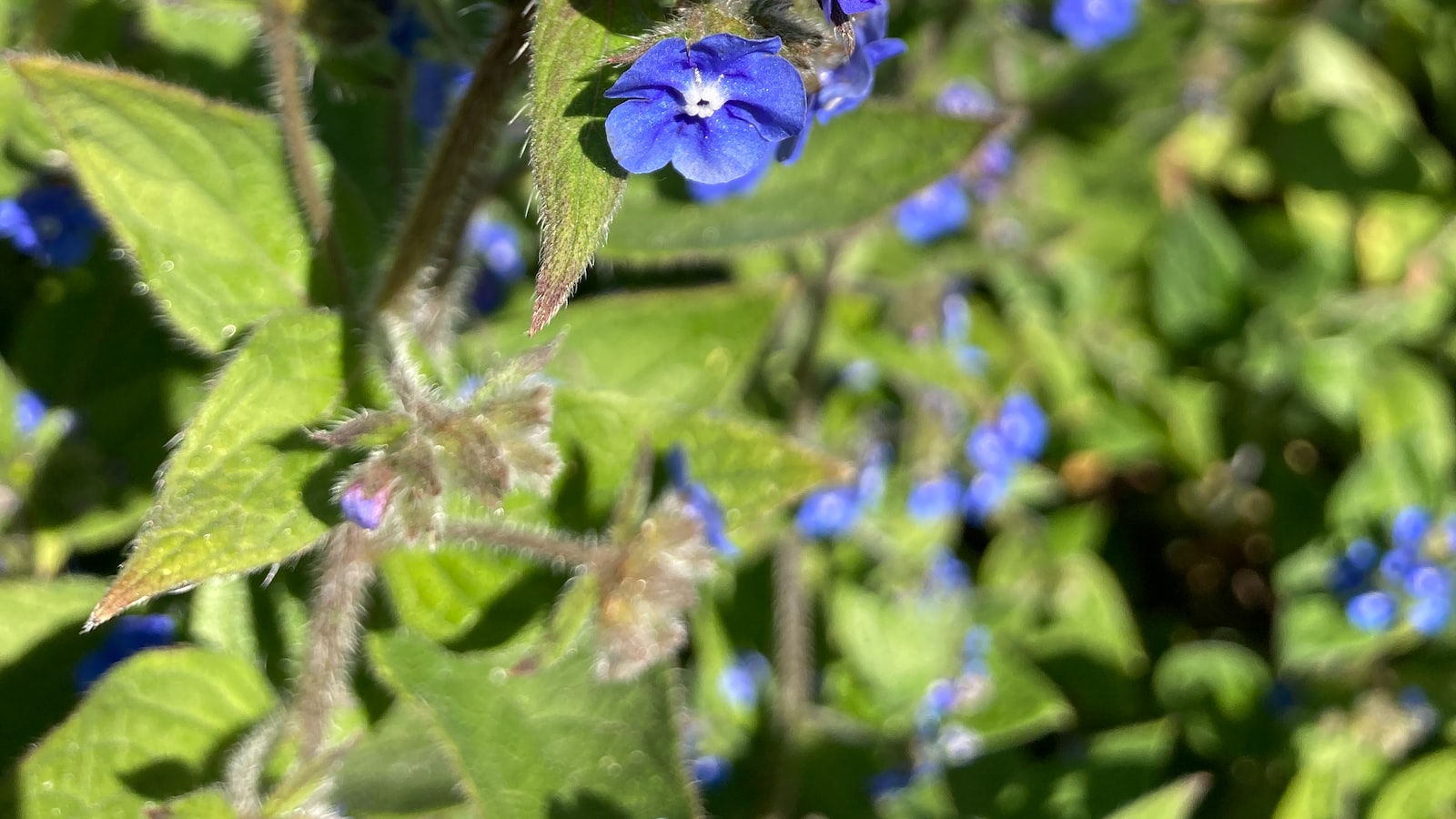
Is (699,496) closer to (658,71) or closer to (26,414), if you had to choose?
(658,71)

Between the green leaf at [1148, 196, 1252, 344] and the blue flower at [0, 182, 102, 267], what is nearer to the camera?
the blue flower at [0, 182, 102, 267]

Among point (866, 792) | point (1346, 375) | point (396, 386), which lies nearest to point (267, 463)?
point (396, 386)

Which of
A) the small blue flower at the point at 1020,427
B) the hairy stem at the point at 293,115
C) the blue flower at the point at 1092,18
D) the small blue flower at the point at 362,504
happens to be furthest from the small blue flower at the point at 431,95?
the blue flower at the point at 1092,18

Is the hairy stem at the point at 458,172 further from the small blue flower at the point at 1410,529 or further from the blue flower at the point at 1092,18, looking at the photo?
the small blue flower at the point at 1410,529

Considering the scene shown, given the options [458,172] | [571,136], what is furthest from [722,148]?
[458,172]

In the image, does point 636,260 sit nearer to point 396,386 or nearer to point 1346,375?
point 396,386

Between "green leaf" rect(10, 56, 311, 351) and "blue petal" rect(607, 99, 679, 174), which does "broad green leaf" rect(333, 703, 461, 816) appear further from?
"blue petal" rect(607, 99, 679, 174)

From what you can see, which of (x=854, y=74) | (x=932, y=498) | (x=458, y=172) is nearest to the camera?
(x=854, y=74)

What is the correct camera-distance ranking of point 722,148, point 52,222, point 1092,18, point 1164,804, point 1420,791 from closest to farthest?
point 722,148, point 52,222, point 1164,804, point 1420,791, point 1092,18

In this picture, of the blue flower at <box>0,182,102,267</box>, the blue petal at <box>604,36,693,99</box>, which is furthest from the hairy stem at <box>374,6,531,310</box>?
the blue flower at <box>0,182,102,267</box>
